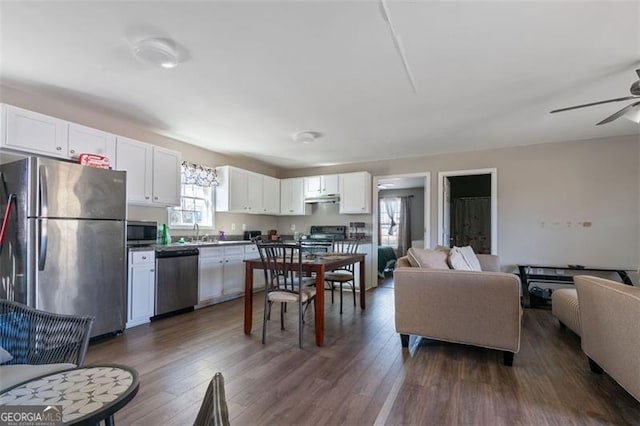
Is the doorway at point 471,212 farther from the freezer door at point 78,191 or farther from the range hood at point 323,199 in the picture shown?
the freezer door at point 78,191

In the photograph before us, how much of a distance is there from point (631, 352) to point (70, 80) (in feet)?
15.4

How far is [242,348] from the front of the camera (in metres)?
2.84

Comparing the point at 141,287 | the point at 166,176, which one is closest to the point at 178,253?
the point at 141,287

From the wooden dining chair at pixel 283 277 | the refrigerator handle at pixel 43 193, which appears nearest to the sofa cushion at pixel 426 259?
the wooden dining chair at pixel 283 277

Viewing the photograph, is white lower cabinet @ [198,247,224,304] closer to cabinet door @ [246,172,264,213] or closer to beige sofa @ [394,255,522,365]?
cabinet door @ [246,172,264,213]

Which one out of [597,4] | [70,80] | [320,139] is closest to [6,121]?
[70,80]

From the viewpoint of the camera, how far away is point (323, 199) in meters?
6.20

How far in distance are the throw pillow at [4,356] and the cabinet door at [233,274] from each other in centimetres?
330

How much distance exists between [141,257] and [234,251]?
1.55 m

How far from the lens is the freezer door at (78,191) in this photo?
2686 mm

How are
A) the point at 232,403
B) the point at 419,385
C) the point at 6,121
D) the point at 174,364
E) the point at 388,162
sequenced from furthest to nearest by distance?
the point at 388,162
the point at 6,121
the point at 174,364
the point at 419,385
the point at 232,403

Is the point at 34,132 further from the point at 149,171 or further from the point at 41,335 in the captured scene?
the point at 41,335

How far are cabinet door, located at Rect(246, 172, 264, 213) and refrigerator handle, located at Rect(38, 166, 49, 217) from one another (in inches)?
123

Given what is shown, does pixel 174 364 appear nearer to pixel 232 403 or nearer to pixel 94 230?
pixel 232 403
